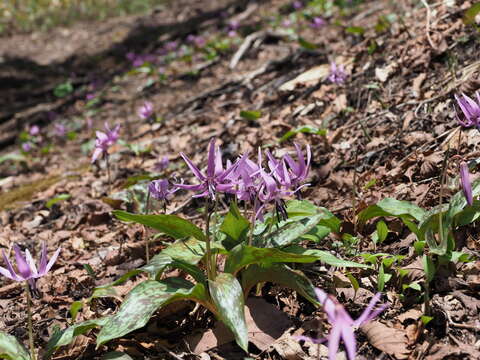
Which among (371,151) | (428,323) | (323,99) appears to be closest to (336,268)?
(428,323)

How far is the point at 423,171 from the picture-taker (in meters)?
2.37

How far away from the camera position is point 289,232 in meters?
1.75

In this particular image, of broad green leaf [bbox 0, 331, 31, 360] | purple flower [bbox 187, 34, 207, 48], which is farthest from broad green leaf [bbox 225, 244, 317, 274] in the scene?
purple flower [bbox 187, 34, 207, 48]

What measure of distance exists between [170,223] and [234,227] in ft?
0.84

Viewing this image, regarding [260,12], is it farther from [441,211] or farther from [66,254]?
[441,211]

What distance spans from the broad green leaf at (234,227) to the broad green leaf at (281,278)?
140 mm

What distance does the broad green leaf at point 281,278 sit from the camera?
1608mm

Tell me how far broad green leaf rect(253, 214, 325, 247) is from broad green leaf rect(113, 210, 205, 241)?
24 cm

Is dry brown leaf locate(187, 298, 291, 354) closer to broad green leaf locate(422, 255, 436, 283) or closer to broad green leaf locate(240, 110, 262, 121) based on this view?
broad green leaf locate(422, 255, 436, 283)

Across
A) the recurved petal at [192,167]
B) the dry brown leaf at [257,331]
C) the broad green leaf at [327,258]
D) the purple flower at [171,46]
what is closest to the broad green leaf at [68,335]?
the dry brown leaf at [257,331]

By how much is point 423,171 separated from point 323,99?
155 centimetres

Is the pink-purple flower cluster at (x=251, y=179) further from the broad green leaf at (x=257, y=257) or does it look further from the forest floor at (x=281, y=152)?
the forest floor at (x=281, y=152)

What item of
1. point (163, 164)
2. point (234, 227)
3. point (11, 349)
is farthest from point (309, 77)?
point (11, 349)

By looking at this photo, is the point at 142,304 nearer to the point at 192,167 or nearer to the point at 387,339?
the point at 192,167
